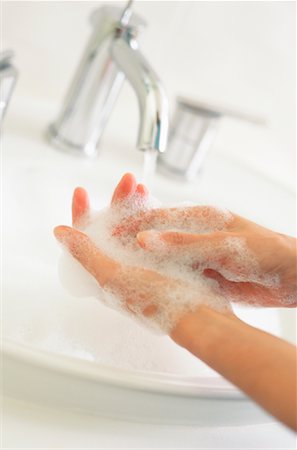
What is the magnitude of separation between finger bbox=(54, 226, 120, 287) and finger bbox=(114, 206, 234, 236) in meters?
0.07

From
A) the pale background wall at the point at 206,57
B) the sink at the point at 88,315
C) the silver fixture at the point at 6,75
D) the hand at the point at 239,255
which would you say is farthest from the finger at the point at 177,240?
the pale background wall at the point at 206,57

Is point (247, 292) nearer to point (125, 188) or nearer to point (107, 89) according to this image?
point (125, 188)

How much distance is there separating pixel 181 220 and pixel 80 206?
0.12 metres

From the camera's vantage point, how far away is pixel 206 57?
1.07m

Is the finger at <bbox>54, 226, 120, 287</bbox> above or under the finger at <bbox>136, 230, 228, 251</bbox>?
under

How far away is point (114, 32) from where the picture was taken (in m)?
0.79

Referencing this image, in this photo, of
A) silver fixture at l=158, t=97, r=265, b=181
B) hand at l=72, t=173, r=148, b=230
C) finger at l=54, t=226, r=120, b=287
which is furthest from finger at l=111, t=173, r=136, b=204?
silver fixture at l=158, t=97, r=265, b=181

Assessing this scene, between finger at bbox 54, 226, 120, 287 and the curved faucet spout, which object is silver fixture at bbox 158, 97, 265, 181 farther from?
finger at bbox 54, 226, 120, 287

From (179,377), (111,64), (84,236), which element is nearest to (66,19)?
(111,64)

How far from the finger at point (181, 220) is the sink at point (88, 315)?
100 mm

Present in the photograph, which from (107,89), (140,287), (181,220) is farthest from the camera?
(107,89)

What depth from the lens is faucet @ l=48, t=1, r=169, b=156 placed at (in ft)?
2.30

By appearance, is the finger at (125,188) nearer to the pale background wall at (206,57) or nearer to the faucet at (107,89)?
the faucet at (107,89)

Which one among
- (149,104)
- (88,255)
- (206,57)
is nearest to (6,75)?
(149,104)
